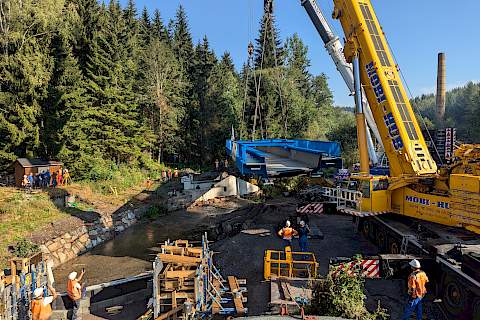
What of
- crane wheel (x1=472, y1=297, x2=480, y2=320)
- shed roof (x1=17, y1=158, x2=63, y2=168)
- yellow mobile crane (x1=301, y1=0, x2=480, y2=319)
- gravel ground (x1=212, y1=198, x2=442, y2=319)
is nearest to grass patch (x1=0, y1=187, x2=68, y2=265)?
shed roof (x1=17, y1=158, x2=63, y2=168)

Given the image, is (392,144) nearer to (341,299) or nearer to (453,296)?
(453,296)

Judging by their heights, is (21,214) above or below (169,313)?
above

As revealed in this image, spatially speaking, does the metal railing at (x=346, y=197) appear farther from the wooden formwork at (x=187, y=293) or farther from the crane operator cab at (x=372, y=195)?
the wooden formwork at (x=187, y=293)

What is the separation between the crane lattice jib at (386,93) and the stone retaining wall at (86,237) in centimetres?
1322

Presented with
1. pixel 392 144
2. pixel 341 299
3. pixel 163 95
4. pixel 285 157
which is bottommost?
pixel 341 299

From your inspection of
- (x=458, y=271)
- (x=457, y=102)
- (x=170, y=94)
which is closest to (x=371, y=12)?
(x=458, y=271)

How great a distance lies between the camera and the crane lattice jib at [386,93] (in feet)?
33.9

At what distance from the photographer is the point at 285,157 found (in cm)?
1903

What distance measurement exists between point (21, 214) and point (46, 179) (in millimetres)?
6160

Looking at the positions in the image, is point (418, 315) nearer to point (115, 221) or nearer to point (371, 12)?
point (371, 12)

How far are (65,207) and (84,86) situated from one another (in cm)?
1427

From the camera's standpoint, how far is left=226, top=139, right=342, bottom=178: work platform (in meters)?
13.5

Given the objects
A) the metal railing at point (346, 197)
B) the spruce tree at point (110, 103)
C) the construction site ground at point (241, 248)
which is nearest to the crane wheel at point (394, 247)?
the construction site ground at point (241, 248)

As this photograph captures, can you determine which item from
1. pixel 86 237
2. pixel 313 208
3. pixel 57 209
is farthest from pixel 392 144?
pixel 57 209
